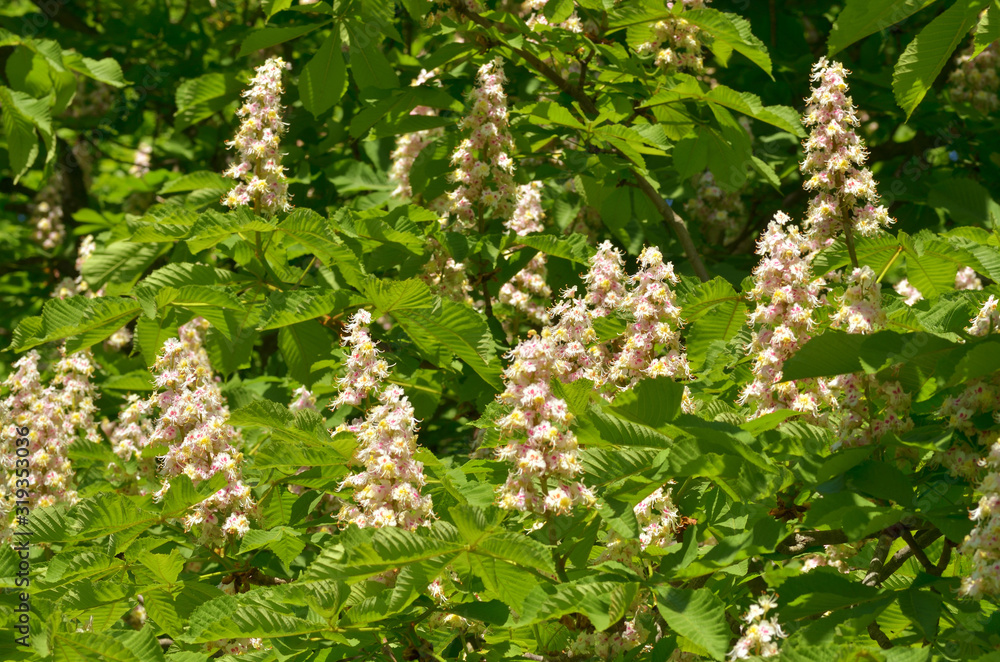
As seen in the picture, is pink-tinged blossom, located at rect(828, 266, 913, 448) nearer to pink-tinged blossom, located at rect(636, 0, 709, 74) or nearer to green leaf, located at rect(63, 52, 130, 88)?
pink-tinged blossom, located at rect(636, 0, 709, 74)

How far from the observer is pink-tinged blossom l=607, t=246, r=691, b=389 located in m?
3.18

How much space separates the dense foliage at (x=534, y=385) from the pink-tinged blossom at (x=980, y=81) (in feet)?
1.60

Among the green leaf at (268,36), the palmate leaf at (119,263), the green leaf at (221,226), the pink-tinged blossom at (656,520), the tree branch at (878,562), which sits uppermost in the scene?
the green leaf at (268,36)

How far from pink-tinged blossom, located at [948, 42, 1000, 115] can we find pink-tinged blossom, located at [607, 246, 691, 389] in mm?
4185

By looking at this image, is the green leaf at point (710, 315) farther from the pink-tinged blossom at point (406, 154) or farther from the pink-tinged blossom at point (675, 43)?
the pink-tinged blossom at point (406, 154)

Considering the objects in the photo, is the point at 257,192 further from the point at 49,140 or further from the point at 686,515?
the point at 686,515

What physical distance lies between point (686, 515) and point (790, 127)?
7.06 ft

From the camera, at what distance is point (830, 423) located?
2957mm

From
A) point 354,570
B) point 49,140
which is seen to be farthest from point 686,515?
point 49,140

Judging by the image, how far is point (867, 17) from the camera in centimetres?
292

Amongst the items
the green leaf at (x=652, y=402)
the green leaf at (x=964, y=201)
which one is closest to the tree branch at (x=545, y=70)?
the green leaf at (x=964, y=201)

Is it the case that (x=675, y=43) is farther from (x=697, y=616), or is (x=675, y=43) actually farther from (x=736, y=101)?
(x=697, y=616)

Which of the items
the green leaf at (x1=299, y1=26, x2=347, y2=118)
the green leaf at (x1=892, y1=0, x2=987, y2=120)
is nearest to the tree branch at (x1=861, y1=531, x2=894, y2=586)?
the green leaf at (x1=892, y1=0, x2=987, y2=120)

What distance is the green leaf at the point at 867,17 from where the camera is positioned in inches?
112
